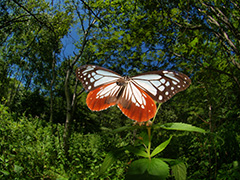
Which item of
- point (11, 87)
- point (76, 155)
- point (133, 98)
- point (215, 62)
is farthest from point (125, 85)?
point (11, 87)

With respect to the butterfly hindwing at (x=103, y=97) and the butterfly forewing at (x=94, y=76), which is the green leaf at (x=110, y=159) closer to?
the butterfly hindwing at (x=103, y=97)

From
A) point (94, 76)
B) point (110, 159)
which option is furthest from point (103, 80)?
point (110, 159)

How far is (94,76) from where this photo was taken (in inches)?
30.8

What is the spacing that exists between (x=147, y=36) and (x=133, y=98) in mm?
2822

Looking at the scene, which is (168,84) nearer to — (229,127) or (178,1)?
(229,127)

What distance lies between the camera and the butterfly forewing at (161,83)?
585 millimetres

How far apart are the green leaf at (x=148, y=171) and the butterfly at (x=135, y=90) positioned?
134 mm

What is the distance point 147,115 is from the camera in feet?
1.66

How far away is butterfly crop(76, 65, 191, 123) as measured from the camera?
0.57 meters

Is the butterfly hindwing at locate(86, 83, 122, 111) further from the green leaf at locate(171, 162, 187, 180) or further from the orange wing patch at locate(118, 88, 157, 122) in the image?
the green leaf at locate(171, 162, 187, 180)

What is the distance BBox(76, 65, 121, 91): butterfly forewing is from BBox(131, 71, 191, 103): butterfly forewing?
10cm

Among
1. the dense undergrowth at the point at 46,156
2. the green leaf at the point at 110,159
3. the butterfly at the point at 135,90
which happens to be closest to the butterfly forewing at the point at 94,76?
the butterfly at the point at 135,90

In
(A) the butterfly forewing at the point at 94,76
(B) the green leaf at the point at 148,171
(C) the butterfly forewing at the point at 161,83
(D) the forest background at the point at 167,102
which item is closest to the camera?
(B) the green leaf at the point at 148,171

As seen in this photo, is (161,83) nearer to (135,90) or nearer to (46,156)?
(135,90)
